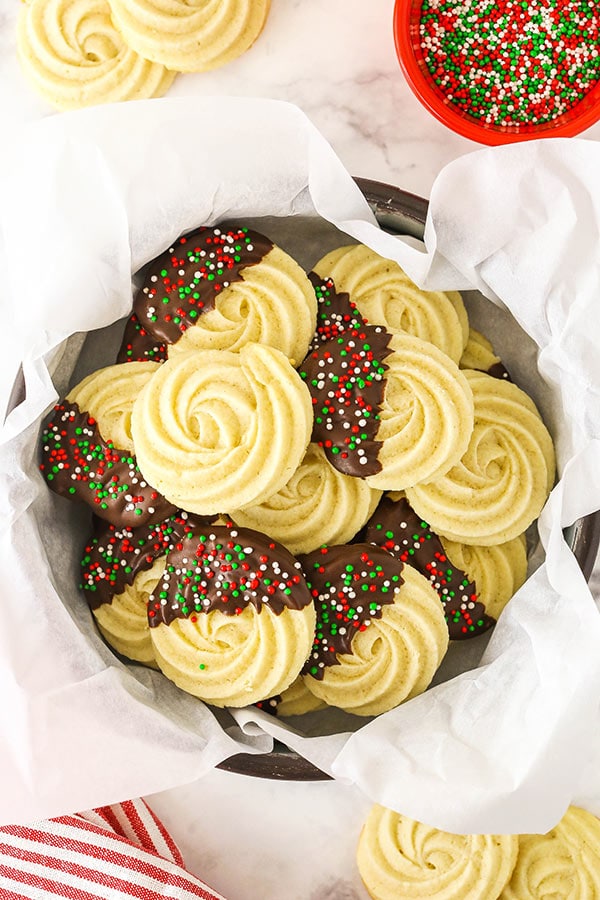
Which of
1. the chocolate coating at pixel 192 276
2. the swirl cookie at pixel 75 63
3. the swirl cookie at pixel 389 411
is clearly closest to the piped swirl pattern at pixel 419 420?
the swirl cookie at pixel 389 411

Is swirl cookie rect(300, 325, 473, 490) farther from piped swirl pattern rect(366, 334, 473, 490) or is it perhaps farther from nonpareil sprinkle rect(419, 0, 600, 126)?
nonpareil sprinkle rect(419, 0, 600, 126)

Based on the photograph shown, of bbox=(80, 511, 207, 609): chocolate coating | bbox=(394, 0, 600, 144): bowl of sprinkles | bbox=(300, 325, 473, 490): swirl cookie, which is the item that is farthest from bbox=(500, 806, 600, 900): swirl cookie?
bbox=(394, 0, 600, 144): bowl of sprinkles

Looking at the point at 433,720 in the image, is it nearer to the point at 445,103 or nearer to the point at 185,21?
the point at 445,103

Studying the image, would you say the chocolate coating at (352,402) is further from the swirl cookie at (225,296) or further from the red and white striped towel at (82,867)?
the red and white striped towel at (82,867)

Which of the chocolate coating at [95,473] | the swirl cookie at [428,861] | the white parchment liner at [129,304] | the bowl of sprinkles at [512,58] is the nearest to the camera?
the white parchment liner at [129,304]

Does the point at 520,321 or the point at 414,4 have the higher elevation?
the point at 414,4

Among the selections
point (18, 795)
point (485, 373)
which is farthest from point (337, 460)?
point (18, 795)
